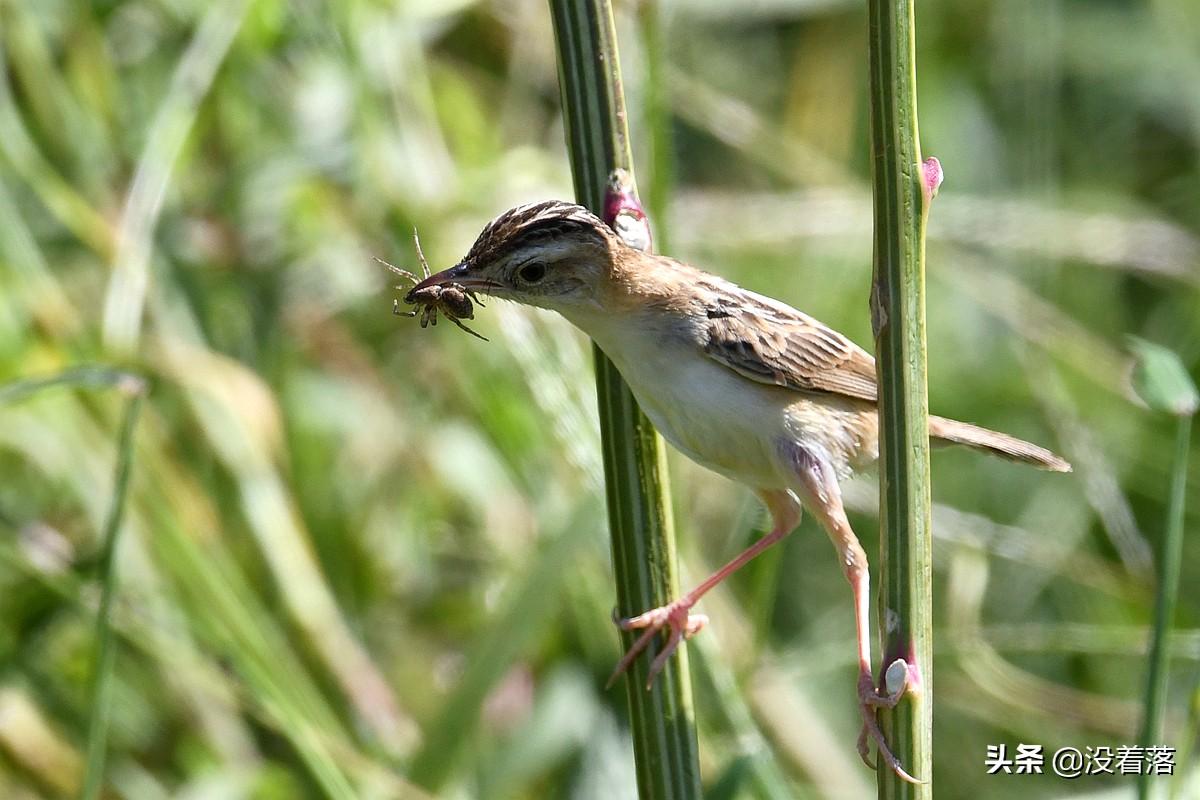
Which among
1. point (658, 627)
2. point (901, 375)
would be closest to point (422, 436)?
point (658, 627)

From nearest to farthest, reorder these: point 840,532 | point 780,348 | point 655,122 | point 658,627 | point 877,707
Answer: point 877,707, point 658,627, point 840,532, point 780,348, point 655,122

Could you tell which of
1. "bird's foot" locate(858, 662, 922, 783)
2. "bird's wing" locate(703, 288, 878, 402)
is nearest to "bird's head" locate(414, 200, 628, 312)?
"bird's wing" locate(703, 288, 878, 402)

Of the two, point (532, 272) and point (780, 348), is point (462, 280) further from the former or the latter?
point (780, 348)

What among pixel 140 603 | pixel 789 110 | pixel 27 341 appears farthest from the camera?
pixel 789 110

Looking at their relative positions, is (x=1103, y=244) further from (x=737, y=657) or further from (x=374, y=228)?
(x=374, y=228)

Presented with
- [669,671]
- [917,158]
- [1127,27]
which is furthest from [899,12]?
[1127,27]

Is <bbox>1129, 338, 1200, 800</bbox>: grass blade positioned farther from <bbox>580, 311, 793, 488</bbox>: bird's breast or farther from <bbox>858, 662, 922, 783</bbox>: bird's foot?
<bbox>580, 311, 793, 488</bbox>: bird's breast
